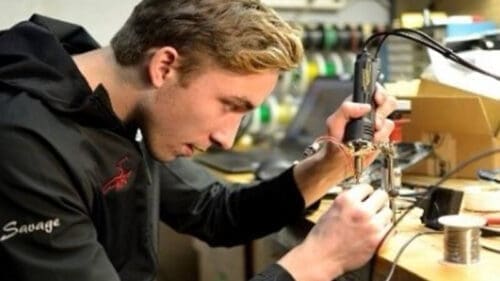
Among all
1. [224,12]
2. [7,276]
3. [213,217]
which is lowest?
[213,217]

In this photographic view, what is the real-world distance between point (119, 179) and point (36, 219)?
0.21m

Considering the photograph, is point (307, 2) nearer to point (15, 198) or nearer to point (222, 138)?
point (222, 138)

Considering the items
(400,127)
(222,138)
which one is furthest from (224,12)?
(400,127)

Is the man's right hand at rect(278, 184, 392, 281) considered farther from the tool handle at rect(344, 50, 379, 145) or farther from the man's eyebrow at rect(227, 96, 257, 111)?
the man's eyebrow at rect(227, 96, 257, 111)

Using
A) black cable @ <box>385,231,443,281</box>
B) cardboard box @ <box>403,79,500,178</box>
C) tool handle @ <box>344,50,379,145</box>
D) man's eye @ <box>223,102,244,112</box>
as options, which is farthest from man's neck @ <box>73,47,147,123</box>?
cardboard box @ <box>403,79,500,178</box>

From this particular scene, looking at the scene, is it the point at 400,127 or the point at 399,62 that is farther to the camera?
the point at 399,62

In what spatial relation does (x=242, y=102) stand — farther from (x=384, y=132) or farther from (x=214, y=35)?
(x=384, y=132)

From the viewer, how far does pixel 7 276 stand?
2.73ft

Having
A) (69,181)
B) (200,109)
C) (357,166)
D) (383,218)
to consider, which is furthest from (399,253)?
(69,181)

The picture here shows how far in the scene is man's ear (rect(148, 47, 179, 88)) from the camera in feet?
3.19

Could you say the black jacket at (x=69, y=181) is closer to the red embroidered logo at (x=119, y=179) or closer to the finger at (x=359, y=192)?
the red embroidered logo at (x=119, y=179)

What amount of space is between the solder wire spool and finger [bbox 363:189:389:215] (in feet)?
0.30

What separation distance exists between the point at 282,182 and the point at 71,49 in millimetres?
465

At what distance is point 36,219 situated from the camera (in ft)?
2.71
